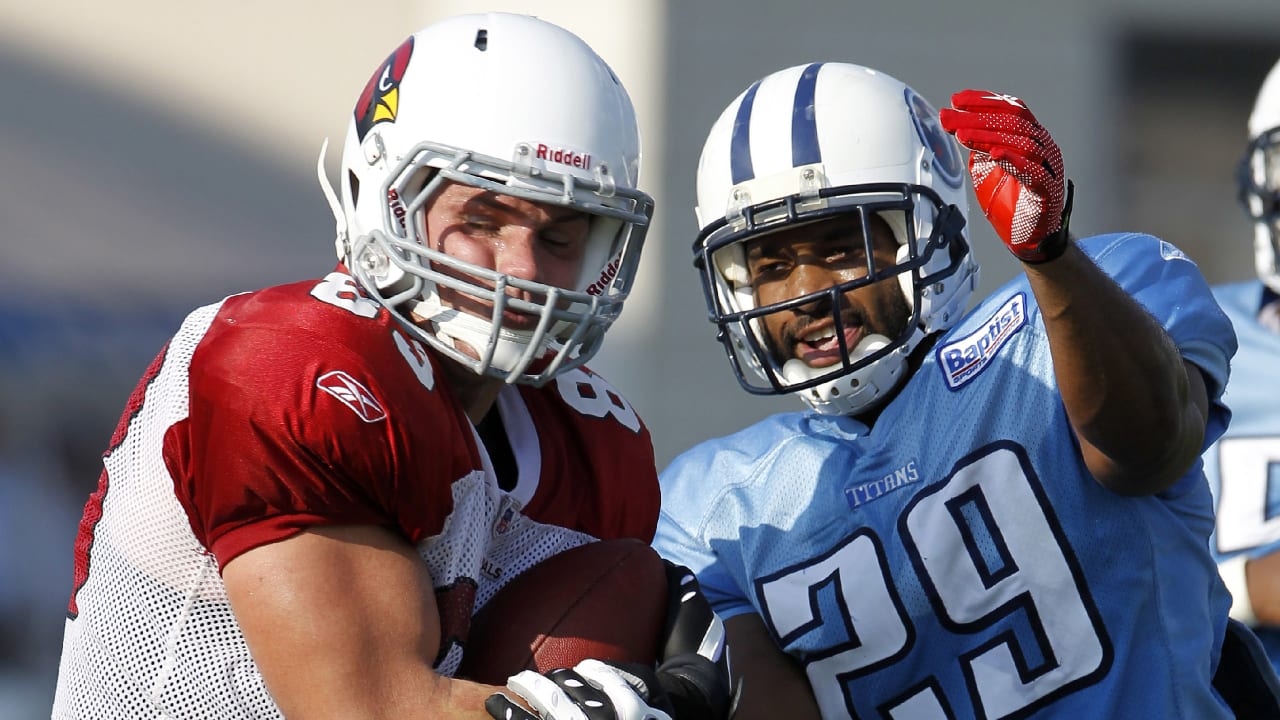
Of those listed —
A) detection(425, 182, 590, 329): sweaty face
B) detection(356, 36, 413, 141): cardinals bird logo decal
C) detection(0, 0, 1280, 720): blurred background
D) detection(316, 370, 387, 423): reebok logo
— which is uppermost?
detection(356, 36, 413, 141): cardinals bird logo decal

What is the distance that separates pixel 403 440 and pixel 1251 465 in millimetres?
2322

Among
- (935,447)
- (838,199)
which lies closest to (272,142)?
(838,199)

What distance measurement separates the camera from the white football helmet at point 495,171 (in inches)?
79.4

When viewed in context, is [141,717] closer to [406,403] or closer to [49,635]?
[406,403]

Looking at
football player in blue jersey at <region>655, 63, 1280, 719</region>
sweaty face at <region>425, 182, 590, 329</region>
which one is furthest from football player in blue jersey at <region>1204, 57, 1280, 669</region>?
sweaty face at <region>425, 182, 590, 329</region>

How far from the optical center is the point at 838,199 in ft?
8.34

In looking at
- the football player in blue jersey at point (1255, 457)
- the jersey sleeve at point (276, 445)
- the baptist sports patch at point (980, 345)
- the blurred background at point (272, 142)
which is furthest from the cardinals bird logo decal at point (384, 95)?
the blurred background at point (272, 142)

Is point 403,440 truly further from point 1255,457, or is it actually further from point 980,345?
point 1255,457

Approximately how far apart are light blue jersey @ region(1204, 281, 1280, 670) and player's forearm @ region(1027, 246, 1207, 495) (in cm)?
138

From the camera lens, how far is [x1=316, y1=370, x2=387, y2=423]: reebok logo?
5.71 feet

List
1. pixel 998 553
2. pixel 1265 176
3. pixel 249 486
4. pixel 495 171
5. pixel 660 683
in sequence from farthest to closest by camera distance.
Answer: pixel 1265 176
pixel 998 553
pixel 495 171
pixel 660 683
pixel 249 486

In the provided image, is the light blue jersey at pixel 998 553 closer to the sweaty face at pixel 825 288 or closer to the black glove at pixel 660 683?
the sweaty face at pixel 825 288

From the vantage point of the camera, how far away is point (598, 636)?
6.41 ft

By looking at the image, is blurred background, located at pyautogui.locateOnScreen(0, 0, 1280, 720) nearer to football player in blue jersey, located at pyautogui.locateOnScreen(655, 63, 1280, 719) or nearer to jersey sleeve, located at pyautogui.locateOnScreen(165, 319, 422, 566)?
football player in blue jersey, located at pyautogui.locateOnScreen(655, 63, 1280, 719)
